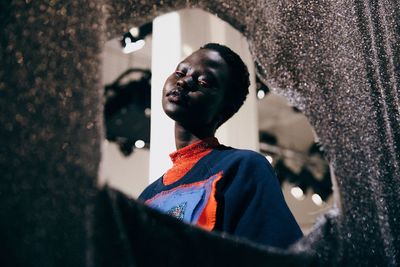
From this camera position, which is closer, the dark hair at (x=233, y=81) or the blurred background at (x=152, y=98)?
the dark hair at (x=233, y=81)

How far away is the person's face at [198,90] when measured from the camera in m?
0.83

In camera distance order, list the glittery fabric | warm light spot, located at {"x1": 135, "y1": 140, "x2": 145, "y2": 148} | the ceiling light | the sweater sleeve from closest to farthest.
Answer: the glittery fabric → the sweater sleeve → warm light spot, located at {"x1": 135, "y1": 140, "x2": 145, "y2": 148} → the ceiling light

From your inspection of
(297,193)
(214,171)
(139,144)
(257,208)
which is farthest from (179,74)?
(297,193)

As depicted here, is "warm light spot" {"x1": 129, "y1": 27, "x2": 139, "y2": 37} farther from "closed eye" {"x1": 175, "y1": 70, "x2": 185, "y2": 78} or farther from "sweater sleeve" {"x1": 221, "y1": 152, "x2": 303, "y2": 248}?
"sweater sleeve" {"x1": 221, "y1": 152, "x2": 303, "y2": 248}

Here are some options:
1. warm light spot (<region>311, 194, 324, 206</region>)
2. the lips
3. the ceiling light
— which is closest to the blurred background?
the lips

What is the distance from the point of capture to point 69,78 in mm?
396

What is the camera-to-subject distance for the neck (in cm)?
89

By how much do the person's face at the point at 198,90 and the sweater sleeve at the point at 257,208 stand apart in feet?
0.48

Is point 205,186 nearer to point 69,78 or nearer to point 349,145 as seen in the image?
point 349,145

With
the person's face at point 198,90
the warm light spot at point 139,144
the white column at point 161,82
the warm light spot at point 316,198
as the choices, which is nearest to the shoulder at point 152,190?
the person's face at point 198,90

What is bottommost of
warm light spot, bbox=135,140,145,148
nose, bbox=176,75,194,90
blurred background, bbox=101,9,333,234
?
warm light spot, bbox=135,140,145,148

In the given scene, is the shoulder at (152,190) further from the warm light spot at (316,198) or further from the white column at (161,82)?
the warm light spot at (316,198)

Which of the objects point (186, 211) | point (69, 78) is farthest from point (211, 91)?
point (69, 78)

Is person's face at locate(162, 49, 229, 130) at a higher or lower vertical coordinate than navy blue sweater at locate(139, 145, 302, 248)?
higher
